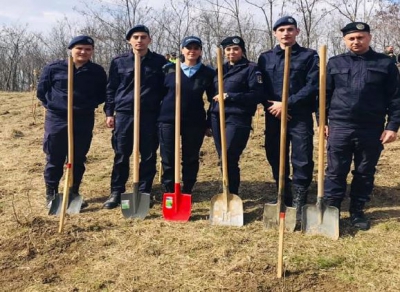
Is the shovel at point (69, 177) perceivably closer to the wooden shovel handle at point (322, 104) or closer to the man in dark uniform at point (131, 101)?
the man in dark uniform at point (131, 101)

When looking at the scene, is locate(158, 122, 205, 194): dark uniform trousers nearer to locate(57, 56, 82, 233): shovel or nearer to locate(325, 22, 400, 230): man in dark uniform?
locate(57, 56, 82, 233): shovel

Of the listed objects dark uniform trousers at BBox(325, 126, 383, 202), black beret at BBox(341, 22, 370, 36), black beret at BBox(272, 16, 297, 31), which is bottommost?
dark uniform trousers at BBox(325, 126, 383, 202)

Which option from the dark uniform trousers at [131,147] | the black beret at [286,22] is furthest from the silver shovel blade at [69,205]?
the black beret at [286,22]

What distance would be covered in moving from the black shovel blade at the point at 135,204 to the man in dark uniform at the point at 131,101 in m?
0.36

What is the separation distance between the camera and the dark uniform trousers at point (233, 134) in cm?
460

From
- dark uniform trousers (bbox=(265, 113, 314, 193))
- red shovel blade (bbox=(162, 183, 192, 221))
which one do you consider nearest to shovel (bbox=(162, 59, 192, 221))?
red shovel blade (bbox=(162, 183, 192, 221))

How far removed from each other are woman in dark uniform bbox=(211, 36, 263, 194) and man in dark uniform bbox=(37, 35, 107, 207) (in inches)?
58.9

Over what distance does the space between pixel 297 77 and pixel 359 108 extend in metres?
0.70

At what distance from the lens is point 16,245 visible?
13.0 ft

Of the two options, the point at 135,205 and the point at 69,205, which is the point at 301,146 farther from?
the point at 69,205

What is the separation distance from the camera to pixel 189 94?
4750 mm

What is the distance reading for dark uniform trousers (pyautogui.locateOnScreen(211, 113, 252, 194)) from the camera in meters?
4.60

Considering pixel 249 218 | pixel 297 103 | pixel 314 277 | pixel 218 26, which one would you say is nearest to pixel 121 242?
pixel 249 218

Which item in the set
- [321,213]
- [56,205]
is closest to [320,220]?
[321,213]
